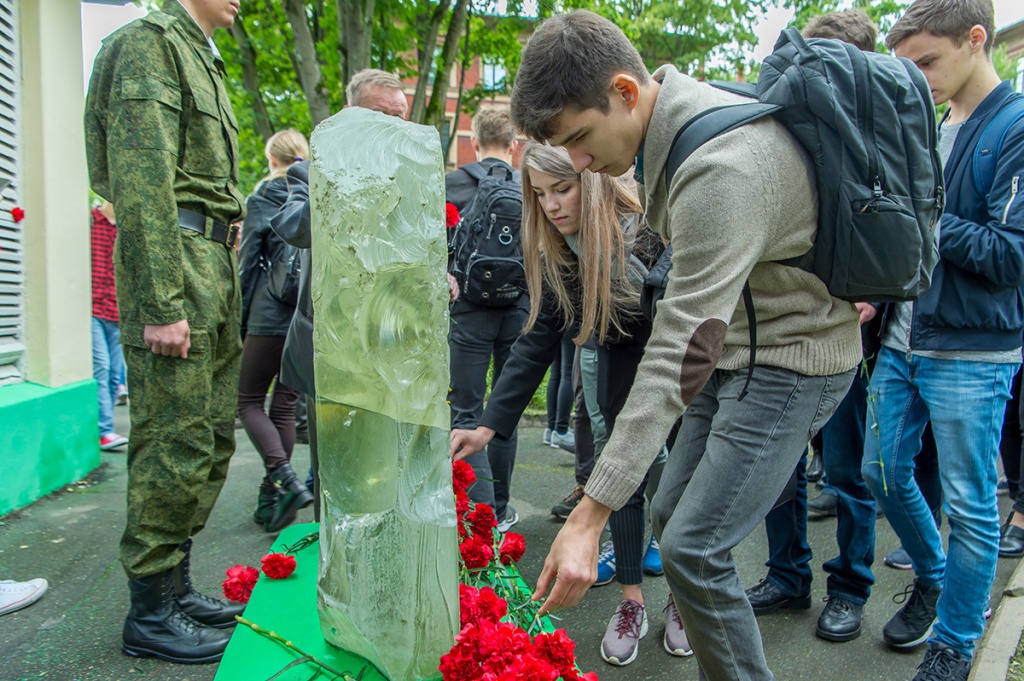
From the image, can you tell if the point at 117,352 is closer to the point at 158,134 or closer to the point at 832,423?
the point at 158,134

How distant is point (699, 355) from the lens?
5.14 ft

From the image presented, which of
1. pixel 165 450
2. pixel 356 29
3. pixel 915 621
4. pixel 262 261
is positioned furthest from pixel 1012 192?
pixel 356 29

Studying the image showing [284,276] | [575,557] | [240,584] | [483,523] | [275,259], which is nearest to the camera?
[575,557]

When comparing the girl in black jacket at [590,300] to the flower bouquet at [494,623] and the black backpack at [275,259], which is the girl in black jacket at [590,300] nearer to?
the flower bouquet at [494,623]

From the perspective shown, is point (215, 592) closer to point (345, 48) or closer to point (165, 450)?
point (165, 450)

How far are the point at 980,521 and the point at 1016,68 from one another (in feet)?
102

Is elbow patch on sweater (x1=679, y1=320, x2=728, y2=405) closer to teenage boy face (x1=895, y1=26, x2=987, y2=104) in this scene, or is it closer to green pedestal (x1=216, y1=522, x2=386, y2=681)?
green pedestal (x1=216, y1=522, x2=386, y2=681)

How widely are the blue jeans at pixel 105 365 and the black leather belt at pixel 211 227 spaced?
3303mm

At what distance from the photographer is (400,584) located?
1808 millimetres

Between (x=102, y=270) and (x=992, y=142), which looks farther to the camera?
(x=102, y=270)

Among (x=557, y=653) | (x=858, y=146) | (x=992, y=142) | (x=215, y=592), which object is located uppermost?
(x=992, y=142)

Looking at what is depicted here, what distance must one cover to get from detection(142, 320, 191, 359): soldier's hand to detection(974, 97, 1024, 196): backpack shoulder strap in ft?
8.89

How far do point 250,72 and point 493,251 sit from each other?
25.1ft

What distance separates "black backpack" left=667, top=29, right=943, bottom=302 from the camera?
1.64 m
